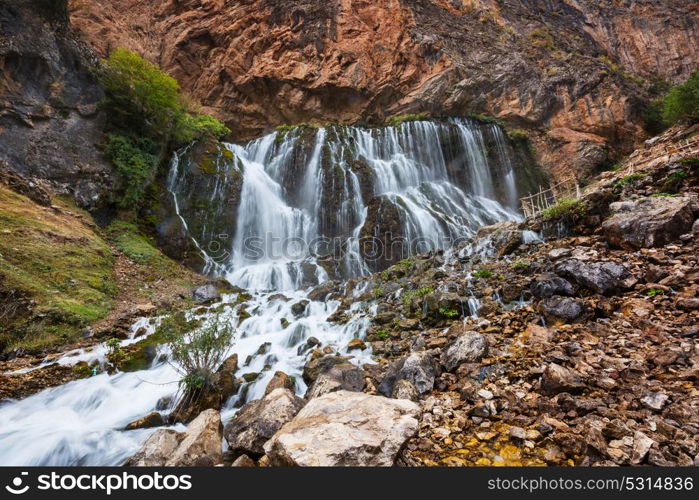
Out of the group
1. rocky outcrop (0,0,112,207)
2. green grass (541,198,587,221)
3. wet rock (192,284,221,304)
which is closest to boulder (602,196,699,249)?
green grass (541,198,587,221)

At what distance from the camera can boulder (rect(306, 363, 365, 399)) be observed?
398cm

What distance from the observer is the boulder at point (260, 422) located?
319 centimetres

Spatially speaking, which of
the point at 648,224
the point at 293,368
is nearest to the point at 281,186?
the point at 293,368

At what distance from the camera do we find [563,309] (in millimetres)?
4430

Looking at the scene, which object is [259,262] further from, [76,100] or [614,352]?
[614,352]

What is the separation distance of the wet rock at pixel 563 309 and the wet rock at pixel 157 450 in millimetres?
5092

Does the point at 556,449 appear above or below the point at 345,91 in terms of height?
below

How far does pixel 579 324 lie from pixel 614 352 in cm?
89

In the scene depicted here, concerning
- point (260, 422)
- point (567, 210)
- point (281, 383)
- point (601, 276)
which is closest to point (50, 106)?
point (281, 383)

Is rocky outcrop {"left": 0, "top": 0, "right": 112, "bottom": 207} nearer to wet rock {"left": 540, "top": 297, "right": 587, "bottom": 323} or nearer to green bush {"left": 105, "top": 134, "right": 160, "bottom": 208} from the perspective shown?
green bush {"left": 105, "top": 134, "right": 160, "bottom": 208}

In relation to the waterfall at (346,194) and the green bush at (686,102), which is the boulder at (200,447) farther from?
the green bush at (686,102)

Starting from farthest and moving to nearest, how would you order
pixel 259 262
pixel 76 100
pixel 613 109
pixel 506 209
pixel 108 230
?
pixel 613 109, pixel 506 209, pixel 259 262, pixel 76 100, pixel 108 230

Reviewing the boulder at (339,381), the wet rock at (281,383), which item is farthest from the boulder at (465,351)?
the wet rock at (281,383)
